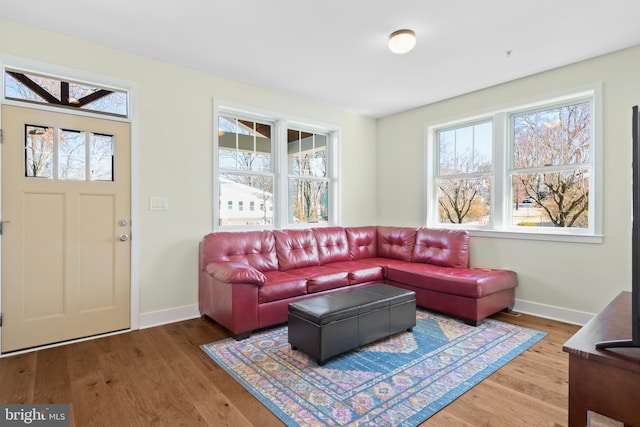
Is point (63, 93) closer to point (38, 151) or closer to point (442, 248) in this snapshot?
point (38, 151)

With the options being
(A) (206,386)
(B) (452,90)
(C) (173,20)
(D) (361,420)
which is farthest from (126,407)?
(B) (452,90)

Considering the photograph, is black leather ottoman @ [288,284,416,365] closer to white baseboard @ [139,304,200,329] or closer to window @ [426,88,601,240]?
white baseboard @ [139,304,200,329]

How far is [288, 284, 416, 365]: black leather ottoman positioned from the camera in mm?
2355

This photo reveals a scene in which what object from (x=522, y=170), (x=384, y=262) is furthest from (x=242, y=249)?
(x=522, y=170)

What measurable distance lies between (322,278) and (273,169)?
5.49 ft

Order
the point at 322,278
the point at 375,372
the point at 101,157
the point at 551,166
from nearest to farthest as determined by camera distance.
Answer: the point at 375,372
the point at 101,157
the point at 322,278
the point at 551,166

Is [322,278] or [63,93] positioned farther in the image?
[322,278]

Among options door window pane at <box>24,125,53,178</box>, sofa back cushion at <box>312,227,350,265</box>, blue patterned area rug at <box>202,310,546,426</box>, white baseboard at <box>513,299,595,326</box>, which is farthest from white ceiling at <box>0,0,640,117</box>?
blue patterned area rug at <box>202,310,546,426</box>

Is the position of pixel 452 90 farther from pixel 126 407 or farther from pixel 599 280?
pixel 126 407

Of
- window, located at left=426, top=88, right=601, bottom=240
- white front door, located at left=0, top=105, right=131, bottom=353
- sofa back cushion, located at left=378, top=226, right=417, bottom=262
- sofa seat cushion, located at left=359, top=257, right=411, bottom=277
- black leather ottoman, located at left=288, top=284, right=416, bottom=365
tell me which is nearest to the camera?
black leather ottoman, located at left=288, top=284, right=416, bottom=365

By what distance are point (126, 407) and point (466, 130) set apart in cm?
456

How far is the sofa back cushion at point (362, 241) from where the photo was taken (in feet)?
15.1

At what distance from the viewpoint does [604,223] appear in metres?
3.14

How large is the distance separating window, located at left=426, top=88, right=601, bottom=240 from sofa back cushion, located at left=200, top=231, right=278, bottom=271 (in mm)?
2373
